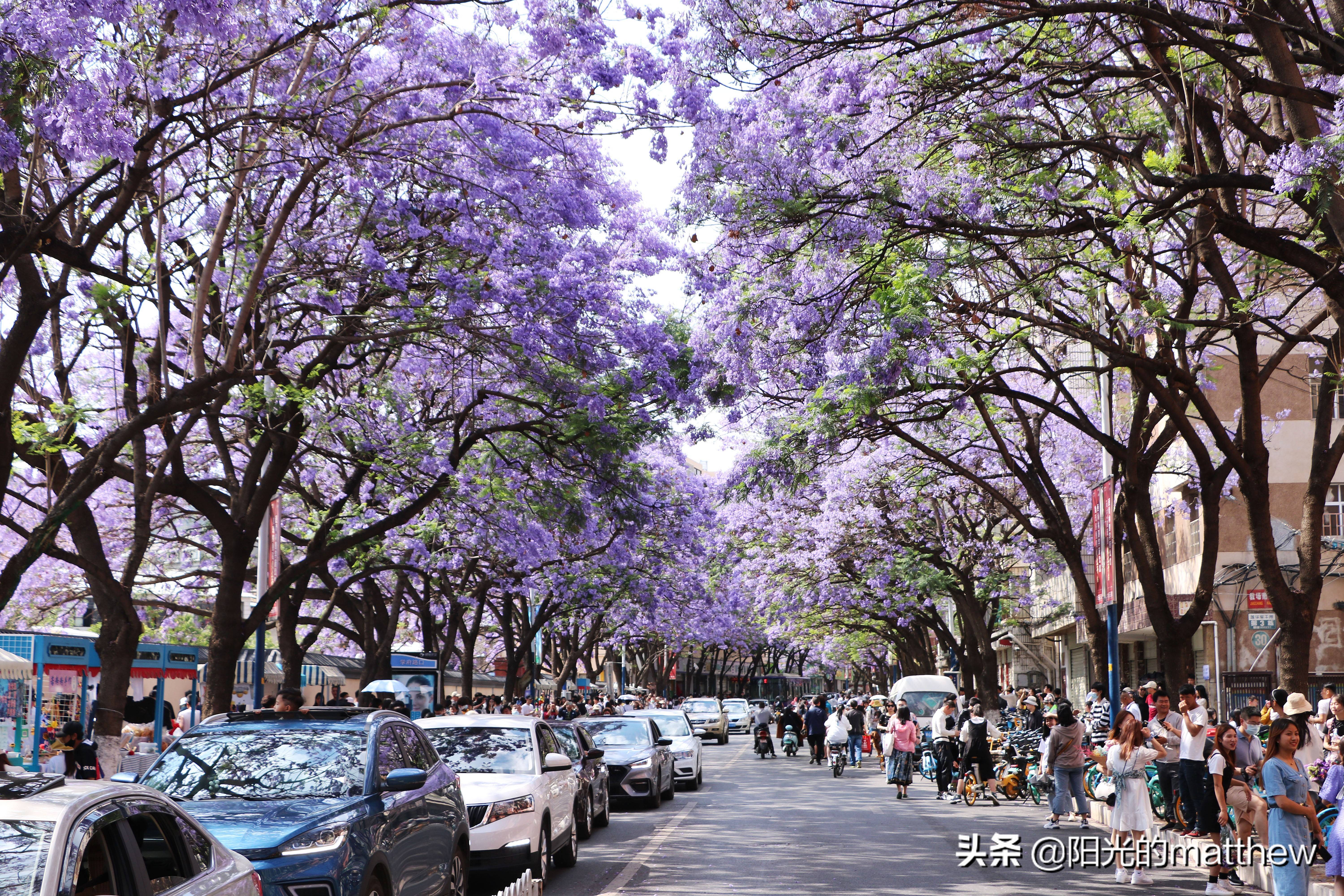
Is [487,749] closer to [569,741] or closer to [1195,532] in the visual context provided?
[569,741]

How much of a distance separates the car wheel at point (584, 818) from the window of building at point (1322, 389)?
29.8 ft

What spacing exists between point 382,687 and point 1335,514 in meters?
20.3

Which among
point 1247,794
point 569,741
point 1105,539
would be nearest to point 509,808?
point 569,741

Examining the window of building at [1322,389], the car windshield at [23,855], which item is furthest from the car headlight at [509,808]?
the window of building at [1322,389]

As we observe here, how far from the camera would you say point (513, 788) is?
41.0ft

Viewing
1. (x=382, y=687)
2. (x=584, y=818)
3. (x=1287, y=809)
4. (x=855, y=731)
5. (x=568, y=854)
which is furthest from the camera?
(x=855, y=731)

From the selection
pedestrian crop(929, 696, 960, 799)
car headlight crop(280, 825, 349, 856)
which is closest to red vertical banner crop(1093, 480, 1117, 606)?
pedestrian crop(929, 696, 960, 799)

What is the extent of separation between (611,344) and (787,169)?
5.08 m

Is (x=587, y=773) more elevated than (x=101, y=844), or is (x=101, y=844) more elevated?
(x=101, y=844)

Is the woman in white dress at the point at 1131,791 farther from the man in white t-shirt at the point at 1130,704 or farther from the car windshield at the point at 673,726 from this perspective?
the car windshield at the point at 673,726

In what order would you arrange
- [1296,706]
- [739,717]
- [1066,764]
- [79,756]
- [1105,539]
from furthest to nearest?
[739,717]
[1105,539]
[1066,764]
[79,756]
[1296,706]

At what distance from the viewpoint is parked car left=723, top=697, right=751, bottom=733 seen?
72.4 metres

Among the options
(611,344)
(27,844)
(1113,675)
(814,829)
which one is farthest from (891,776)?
(27,844)

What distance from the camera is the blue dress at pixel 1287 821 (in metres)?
10.3
